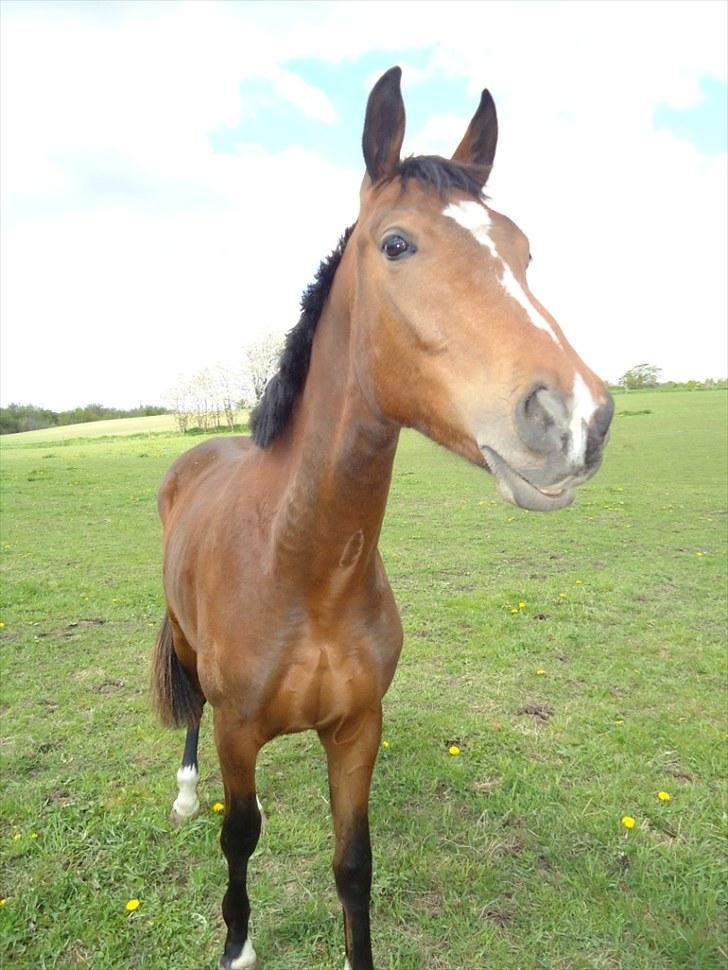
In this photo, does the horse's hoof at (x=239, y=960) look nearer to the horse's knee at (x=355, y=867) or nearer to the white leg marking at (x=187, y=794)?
the horse's knee at (x=355, y=867)

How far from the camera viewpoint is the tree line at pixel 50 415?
57750 millimetres

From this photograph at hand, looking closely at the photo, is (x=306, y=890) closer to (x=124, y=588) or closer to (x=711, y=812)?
(x=711, y=812)

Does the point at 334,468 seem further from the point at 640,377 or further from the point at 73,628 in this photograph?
the point at 640,377

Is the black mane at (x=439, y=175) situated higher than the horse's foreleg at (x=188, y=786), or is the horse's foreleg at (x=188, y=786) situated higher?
the black mane at (x=439, y=175)

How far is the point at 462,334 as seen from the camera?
136 cm

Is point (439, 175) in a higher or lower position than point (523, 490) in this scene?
higher

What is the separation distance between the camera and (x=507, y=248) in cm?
145

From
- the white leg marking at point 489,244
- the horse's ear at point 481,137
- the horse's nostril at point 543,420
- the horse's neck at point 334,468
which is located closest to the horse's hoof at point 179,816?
the horse's neck at point 334,468

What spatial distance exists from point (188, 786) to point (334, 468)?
2395 millimetres

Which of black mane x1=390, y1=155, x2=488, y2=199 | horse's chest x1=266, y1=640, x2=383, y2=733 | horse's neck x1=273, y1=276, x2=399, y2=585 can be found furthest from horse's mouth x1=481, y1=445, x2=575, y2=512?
horse's chest x1=266, y1=640, x2=383, y2=733

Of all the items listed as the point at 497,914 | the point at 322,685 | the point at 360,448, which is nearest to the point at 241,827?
the point at 322,685

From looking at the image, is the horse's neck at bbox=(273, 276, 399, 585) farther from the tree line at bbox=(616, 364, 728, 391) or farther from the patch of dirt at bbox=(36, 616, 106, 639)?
the tree line at bbox=(616, 364, 728, 391)

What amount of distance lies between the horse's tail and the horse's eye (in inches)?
105

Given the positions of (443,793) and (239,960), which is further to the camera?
(443,793)
